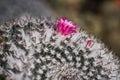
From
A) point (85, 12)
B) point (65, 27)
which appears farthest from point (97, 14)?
point (65, 27)

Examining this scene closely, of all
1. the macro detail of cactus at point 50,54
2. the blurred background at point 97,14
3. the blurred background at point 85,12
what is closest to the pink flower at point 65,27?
the macro detail of cactus at point 50,54

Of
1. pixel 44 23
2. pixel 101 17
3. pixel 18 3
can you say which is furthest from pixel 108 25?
pixel 44 23

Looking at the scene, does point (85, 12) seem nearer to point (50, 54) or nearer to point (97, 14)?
point (97, 14)

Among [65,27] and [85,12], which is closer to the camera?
[65,27]

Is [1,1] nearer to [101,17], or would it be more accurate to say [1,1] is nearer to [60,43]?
[101,17]

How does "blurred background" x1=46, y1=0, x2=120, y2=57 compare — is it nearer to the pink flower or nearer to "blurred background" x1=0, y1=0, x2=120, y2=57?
"blurred background" x1=0, y1=0, x2=120, y2=57
